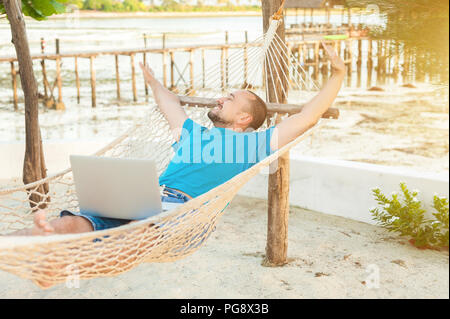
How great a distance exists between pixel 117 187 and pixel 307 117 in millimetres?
744

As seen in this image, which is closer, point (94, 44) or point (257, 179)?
point (257, 179)

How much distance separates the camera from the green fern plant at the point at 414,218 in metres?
2.44

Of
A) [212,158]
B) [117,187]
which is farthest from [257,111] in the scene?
[117,187]

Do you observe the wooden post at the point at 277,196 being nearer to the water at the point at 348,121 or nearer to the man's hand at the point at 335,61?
the man's hand at the point at 335,61

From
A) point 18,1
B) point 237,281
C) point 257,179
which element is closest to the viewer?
point 237,281

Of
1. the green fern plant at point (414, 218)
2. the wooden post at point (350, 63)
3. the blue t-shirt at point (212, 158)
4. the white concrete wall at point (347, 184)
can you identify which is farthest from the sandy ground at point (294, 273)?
the wooden post at point (350, 63)

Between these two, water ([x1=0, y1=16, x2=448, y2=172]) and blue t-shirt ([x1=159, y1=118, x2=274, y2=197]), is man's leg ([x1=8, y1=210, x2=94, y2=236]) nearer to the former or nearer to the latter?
blue t-shirt ([x1=159, y1=118, x2=274, y2=197])

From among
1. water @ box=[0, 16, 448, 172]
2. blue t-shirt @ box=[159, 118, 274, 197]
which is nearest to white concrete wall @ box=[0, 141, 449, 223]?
water @ box=[0, 16, 448, 172]

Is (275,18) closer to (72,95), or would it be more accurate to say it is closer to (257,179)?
(257,179)

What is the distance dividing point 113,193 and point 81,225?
4.9 inches

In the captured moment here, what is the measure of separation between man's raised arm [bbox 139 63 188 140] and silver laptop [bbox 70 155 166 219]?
619 mm
